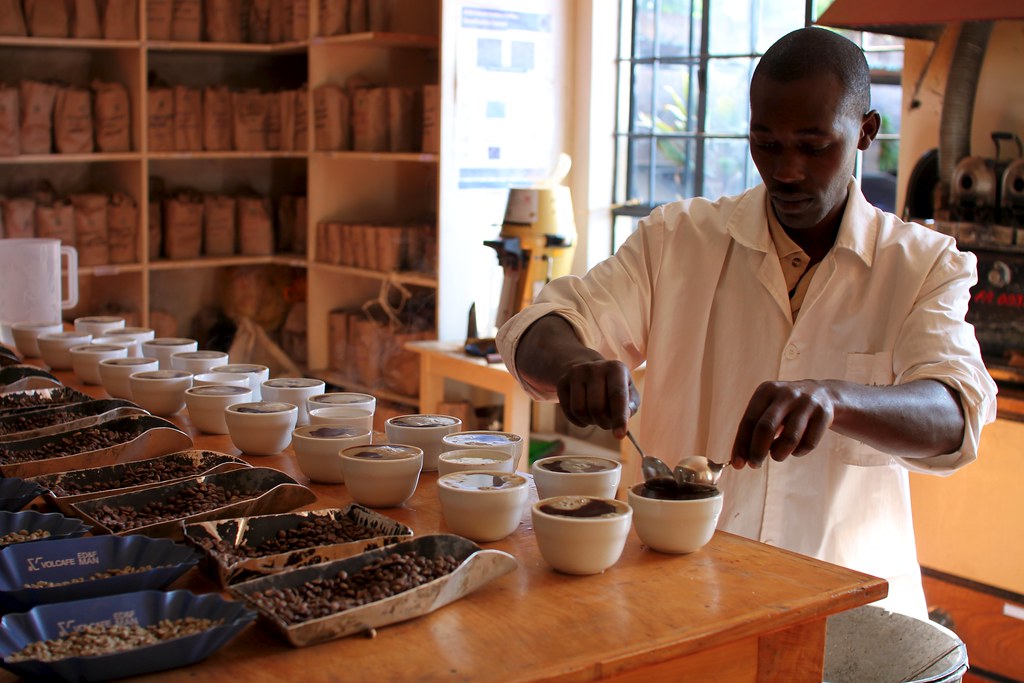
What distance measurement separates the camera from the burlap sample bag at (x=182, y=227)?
5078mm

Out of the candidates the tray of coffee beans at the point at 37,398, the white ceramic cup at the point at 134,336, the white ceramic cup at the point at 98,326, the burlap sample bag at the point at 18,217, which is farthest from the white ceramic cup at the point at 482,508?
the burlap sample bag at the point at 18,217

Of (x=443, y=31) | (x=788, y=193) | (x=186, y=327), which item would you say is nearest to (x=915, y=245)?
(x=788, y=193)

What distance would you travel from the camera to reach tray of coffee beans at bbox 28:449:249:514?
5.29 ft

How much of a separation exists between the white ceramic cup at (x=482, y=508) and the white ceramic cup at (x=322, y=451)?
0.92ft

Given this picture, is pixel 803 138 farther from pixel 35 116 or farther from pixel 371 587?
pixel 35 116

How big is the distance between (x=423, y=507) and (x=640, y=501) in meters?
0.35

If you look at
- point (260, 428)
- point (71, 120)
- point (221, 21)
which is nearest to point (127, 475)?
point (260, 428)

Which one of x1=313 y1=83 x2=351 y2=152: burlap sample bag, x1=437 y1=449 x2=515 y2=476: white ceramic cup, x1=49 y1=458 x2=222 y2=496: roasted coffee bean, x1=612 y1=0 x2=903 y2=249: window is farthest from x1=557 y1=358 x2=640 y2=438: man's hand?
x1=313 y1=83 x2=351 y2=152: burlap sample bag

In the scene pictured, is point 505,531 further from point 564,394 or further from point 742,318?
point 742,318

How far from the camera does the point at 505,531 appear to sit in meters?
1.54

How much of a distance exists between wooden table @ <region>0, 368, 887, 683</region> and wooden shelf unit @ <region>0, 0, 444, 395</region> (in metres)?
3.20

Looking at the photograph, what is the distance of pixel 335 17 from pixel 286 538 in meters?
3.66

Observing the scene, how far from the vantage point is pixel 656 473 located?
64.5 inches

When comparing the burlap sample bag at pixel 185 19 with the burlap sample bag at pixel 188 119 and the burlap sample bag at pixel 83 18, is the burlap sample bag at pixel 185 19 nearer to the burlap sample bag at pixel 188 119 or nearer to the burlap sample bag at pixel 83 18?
the burlap sample bag at pixel 188 119
